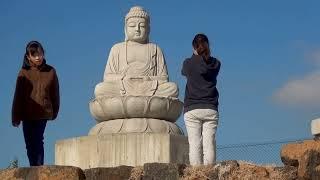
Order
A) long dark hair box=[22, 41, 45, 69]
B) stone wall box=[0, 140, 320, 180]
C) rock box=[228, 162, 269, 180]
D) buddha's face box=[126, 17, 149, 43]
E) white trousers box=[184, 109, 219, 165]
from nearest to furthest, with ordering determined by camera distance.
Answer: stone wall box=[0, 140, 320, 180]
rock box=[228, 162, 269, 180]
white trousers box=[184, 109, 219, 165]
long dark hair box=[22, 41, 45, 69]
buddha's face box=[126, 17, 149, 43]

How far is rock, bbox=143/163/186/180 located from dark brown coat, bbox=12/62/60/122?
1.48 metres

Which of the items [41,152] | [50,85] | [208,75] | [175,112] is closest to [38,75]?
[50,85]

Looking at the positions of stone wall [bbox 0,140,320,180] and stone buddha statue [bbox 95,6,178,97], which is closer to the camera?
stone wall [bbox 0,140,320,180]

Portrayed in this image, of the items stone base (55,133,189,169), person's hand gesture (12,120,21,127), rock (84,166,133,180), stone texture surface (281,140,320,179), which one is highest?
person's hand gesture (12,120,21,127)

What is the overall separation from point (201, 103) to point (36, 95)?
5.59ft

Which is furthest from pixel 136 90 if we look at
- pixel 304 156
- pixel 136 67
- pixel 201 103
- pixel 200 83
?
pixel 304 156

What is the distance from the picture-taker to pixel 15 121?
712 centimetres

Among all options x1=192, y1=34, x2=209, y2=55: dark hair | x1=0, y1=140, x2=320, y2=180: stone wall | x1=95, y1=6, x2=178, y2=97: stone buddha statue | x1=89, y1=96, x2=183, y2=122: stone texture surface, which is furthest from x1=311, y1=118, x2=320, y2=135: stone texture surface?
x1=95, y1=6, x2=178, y2=97: stone buddha statue

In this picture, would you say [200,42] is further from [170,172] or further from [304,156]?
[304,156]

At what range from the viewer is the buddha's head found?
42.9 feet

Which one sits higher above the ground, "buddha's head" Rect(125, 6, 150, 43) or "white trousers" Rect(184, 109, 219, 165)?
"buddha's head" Rect(125, 6, 150, 43)

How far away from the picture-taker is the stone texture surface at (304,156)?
5844mm

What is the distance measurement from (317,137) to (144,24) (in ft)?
23.4

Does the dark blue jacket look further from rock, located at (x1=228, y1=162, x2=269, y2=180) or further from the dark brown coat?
the dark brown coat
